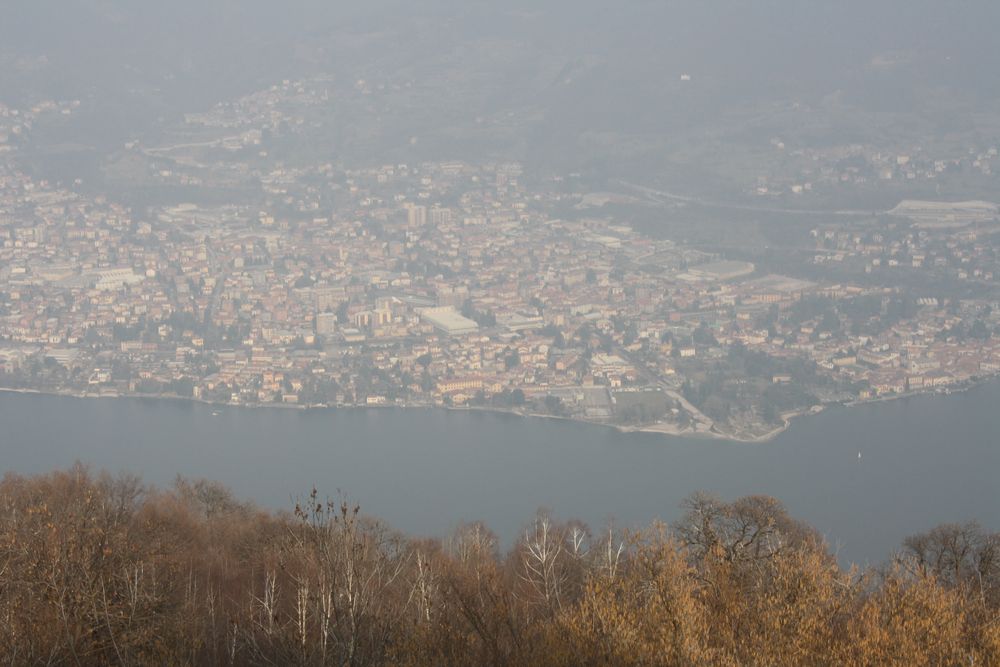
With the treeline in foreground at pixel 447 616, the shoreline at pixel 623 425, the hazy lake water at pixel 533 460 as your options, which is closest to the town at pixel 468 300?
the shoreline at pixel 623 425

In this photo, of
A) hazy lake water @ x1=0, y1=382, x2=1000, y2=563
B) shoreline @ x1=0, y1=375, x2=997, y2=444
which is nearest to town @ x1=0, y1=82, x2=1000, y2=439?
shoreline @ x1=0, y1=375, x2=997, y2=444

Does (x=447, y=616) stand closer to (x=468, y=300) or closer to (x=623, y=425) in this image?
(x=623, y=425)

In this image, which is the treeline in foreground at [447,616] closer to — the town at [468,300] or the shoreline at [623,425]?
the shoreline at [623,425]

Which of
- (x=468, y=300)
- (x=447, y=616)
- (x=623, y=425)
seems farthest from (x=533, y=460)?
(x=447, y=616)

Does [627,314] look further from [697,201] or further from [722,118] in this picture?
[722,118]

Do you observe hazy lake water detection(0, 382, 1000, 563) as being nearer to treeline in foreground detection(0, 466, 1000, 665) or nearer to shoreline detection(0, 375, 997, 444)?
shoreline detection(0, 375, 997, 444)
